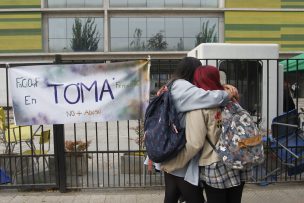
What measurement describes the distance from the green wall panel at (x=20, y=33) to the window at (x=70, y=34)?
1206 millimetres

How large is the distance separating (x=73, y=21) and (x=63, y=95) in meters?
32.0

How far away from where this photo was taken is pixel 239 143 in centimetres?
284

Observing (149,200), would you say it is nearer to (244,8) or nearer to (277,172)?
(277,172)

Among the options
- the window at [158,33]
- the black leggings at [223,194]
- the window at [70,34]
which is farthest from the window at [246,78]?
the window at [70,34]

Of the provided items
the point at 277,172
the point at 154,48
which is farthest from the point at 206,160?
the point at 154,48

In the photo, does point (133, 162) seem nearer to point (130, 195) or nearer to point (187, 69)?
point (130, 195)

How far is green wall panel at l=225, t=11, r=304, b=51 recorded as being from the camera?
1403 inches

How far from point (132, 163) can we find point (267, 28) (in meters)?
32.4

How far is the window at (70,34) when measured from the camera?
35.6 m

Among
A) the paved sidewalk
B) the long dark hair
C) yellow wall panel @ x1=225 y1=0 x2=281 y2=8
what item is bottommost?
the paved sidewalk

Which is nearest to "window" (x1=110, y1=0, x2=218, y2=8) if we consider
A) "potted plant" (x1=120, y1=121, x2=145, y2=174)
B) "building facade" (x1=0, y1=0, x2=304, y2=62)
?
"building facade" (x1=0, y1=0, x2=304, y2=62)

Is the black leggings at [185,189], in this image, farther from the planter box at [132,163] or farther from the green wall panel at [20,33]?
the green wall panel at [20,33]

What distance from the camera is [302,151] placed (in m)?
5.77

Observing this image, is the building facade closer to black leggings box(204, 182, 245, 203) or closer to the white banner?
the white banner
